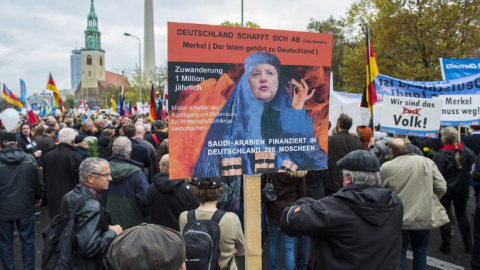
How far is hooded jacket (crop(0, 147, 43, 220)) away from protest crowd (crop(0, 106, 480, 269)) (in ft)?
0.04

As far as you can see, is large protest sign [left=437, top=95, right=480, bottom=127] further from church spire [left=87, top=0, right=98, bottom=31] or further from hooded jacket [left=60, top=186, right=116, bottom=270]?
church spire [left=87, top=0, right=98, bottom=31]

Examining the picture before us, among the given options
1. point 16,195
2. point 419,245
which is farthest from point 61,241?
point 419,245

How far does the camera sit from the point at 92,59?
12625 centimetres

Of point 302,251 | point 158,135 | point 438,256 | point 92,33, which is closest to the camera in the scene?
point 302,251

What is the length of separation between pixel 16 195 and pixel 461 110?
22.4 ft

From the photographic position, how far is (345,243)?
2373mm

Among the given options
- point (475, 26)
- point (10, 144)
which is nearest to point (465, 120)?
point (10, 144)

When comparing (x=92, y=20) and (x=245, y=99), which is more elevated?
(x=92, y=20)

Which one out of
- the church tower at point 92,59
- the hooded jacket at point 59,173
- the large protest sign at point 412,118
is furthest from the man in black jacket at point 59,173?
the church tower at point 92,59

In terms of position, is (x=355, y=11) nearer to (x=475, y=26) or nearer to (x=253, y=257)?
A: (x=475, y=26)

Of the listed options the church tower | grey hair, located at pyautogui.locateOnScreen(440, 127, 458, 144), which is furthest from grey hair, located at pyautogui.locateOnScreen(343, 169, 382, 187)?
the church tower

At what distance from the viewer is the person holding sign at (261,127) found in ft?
8.99

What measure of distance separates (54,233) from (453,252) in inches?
208

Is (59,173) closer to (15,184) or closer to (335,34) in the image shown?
(15,184)
